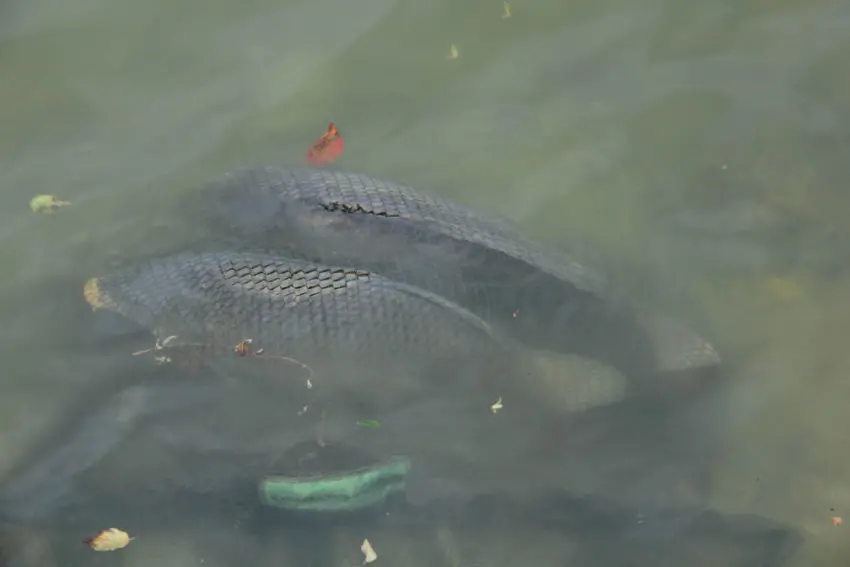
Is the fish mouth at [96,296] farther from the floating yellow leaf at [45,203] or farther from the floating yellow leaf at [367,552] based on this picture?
the floating yellow leaf at [367,552]

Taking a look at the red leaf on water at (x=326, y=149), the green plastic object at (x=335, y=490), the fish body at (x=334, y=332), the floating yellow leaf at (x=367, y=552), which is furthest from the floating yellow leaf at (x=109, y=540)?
the red leaf on water at (x=326, y=149)

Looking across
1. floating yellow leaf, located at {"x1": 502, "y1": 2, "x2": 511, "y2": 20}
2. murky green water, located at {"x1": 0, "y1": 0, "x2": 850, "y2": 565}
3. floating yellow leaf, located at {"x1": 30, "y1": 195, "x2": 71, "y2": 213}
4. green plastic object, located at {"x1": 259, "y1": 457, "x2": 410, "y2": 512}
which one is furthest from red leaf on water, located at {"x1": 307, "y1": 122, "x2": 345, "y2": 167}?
green plastic object, located at {"x1": 259, "y1": 457, "x2": 410, "y2": 512}

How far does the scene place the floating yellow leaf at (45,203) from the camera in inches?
182

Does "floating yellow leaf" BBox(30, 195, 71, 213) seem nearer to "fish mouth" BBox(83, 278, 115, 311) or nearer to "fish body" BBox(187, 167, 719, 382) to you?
"fish mouth" BBox(83, 278, 115, 311)

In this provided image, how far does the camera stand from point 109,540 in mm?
3523

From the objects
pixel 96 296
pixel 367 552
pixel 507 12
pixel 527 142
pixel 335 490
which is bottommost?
pixel 367 552

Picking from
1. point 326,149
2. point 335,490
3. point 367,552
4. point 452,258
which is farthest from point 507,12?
point 367,552

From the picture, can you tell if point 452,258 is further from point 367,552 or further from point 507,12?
point 507,12

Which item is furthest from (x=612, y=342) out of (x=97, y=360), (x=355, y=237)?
(x=97, y=360)

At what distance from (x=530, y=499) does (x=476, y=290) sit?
3.08ft

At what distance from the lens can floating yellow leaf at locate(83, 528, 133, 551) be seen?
352 cm

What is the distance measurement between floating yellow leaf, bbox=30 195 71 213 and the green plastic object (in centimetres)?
201

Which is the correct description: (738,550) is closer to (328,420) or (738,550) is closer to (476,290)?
(476,290)

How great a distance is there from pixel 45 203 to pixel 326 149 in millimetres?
1521
